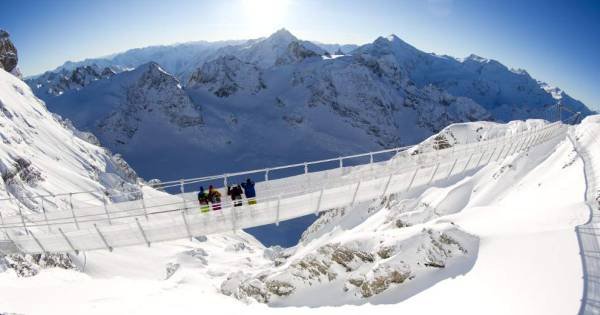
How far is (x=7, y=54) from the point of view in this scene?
98.8 meters

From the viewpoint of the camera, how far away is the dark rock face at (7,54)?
97000 mm

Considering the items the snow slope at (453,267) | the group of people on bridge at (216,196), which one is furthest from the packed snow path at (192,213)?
the snow slope at (453,267)

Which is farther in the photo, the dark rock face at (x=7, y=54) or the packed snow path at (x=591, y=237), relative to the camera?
the dark rock face at (x=7, y=54)

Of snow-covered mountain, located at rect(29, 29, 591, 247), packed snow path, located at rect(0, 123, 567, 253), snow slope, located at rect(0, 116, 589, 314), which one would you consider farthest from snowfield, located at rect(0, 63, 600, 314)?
snow-covered mountain, located at rect(29, 29, 591, 247)

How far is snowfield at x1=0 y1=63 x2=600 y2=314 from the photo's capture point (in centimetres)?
1428

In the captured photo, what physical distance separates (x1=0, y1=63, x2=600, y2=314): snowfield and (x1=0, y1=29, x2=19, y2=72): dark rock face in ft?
237

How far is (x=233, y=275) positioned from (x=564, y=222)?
21120mm

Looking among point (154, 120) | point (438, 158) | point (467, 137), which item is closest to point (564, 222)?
point (438, 158)

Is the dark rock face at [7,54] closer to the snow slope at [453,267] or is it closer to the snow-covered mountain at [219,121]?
the snow-covered mountain at [219,121]

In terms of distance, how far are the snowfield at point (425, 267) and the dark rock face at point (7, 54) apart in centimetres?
7223

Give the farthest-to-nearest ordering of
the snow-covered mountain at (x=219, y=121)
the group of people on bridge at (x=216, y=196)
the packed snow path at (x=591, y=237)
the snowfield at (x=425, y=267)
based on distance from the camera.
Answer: the snow-covered mountain at (x=219, y=121)
the group of people on bridge at (x=216, y=196)
the snowfield at (x=425, y=267)
the packed snow path at (x=591, y=237)

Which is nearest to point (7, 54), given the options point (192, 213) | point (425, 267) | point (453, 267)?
point (192, 213)

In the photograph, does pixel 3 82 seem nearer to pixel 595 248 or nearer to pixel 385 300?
pixel 385 300

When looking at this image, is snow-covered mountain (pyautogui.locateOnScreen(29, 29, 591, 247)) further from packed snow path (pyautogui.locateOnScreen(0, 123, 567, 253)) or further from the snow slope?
packed snow path (pyautogui.locateOnScreen(0, 123, 567, 253))
